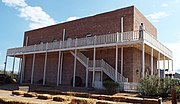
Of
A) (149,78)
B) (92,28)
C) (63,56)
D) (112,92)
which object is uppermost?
(92,28)

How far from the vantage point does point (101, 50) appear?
78.9 ft

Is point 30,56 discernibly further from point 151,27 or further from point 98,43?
point 151,27

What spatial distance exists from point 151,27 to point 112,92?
14502 mm

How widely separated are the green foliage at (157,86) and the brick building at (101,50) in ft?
7.38

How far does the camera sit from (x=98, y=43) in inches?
830

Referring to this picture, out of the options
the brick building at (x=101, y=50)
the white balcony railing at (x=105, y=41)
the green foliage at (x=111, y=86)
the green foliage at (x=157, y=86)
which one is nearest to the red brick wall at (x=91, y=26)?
the brick building at (x=101, y=50)

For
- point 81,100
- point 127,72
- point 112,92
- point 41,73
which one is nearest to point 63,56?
point 41,73

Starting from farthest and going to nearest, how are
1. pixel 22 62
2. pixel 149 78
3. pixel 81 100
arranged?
1. pixel 22 62
2. pixel 149 78
3. pixel 81 100

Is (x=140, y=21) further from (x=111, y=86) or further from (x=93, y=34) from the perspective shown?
(x=111, y=86)

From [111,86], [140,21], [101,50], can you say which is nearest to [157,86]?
[111,86]

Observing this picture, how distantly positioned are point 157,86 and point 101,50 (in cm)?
1021

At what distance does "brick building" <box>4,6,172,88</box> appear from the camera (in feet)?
65.9

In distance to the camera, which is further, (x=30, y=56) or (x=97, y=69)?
(x=30, y=56)

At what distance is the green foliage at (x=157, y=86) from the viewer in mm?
14703
